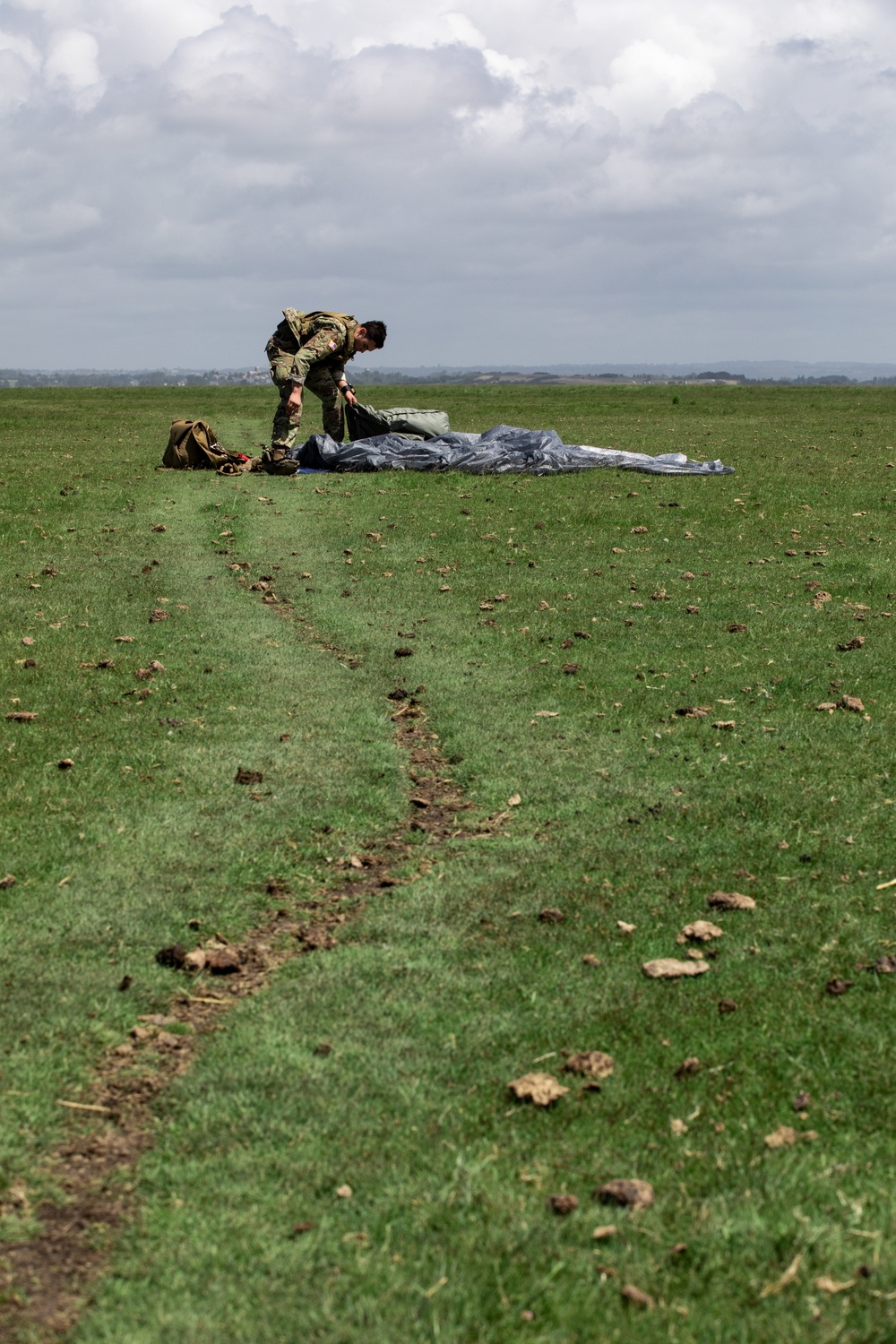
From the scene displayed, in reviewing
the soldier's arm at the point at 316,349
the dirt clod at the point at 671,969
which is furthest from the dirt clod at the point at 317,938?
the soldier's arm at the point at 316,349

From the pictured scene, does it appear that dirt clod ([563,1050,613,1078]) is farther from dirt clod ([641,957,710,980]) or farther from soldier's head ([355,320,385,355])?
soldier's head ([355,320,385,355])

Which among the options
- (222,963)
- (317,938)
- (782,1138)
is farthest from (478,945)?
(782,1138)

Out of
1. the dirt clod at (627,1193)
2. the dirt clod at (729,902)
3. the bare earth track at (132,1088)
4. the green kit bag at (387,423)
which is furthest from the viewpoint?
the green kit bag at (387,423)

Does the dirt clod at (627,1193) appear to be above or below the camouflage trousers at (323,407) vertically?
below

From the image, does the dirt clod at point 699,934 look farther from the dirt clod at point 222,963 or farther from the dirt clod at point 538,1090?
the dirt clod at point 222,963

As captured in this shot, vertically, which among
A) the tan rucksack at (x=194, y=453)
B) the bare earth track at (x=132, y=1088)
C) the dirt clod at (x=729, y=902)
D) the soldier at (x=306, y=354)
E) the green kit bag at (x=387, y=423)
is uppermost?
the soldier at (x=306, y=354)

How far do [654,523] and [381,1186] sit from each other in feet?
46.7

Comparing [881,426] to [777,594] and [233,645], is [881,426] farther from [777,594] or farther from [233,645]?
[233,645]

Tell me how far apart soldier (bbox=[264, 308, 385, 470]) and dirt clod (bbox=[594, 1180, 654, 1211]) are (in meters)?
19.3

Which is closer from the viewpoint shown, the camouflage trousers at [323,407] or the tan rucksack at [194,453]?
the camouflage trousers at [323,407]

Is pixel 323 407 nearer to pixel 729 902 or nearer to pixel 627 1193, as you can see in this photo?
pixel 729 902

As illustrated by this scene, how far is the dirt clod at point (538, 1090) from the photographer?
4.36 meters

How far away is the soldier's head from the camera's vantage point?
22766 millimetres

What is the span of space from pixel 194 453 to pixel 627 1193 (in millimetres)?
21001
